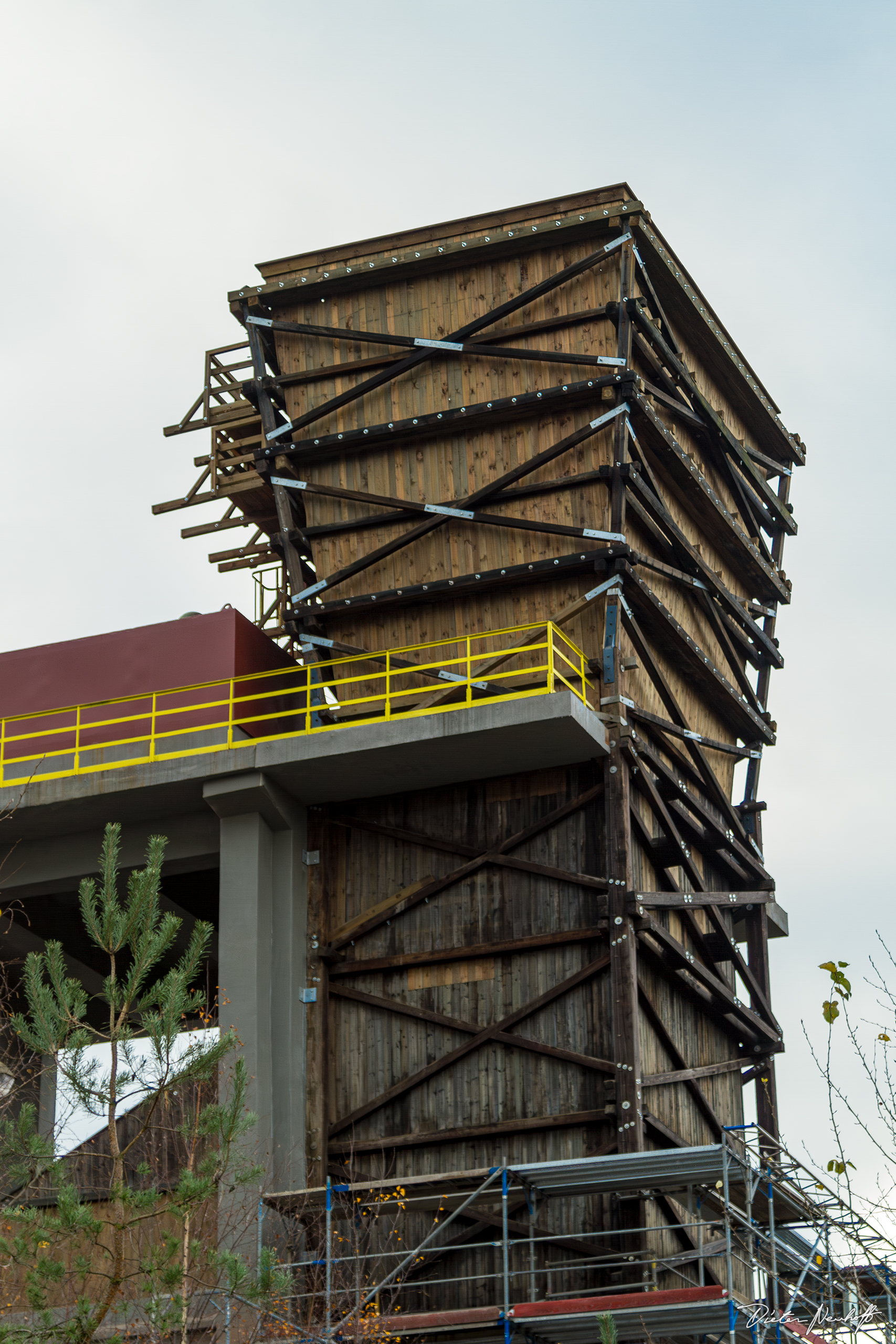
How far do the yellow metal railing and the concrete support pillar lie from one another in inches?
43.9

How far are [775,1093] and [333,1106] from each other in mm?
9053

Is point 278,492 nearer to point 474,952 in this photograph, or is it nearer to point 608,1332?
point 474,952

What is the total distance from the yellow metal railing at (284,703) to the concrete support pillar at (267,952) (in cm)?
112

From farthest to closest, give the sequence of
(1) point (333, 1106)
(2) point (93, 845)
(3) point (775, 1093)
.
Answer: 1. (3) point (775, 1093)
2. (2) point (93, 845)
3. (1) point (333, 1106)

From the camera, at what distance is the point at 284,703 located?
29.7 meters

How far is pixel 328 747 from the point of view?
1016 inches

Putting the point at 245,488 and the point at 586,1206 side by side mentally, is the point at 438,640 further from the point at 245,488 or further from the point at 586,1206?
the point at 586,1206

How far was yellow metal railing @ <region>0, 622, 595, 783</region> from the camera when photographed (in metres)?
26.7

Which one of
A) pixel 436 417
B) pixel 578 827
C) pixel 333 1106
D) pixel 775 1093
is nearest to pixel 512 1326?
pixel 333 1106

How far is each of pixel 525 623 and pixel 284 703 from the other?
470cm
